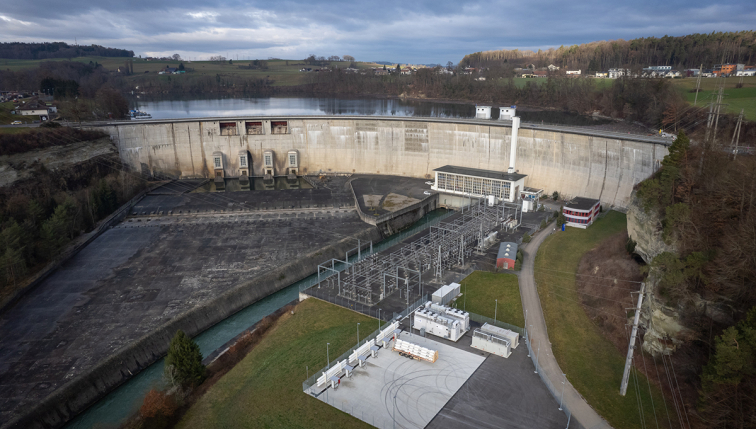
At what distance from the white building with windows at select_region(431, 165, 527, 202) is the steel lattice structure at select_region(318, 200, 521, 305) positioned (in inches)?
272

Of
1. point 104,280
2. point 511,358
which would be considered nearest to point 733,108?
point 511,358

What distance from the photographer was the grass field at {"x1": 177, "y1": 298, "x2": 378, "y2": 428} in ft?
66.6

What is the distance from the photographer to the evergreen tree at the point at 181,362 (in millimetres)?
22109

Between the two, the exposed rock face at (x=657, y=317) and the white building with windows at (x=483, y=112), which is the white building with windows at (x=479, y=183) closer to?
the white building with windows at (x=483, y=112)

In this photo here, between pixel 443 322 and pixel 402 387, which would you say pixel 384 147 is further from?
pixel 402 387

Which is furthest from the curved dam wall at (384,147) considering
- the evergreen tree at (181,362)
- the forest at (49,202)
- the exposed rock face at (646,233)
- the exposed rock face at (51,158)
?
the evergreen tree at (181,362)

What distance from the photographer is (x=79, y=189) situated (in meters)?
48.5

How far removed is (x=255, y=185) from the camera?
206 feet

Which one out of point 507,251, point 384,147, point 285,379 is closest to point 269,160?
point 384,147

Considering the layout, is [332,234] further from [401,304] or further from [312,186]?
[312,186]

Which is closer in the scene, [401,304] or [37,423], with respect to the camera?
[37,423]

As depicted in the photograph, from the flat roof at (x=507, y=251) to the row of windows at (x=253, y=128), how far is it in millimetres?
40183

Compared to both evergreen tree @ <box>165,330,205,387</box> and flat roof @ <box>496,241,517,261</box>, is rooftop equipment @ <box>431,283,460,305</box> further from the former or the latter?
evergreen tree @ <box>165,330,205,387</box>

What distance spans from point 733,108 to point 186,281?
61.1 metres
